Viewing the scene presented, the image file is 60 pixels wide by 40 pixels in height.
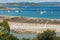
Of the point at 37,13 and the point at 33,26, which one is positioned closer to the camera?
the point at 33,26

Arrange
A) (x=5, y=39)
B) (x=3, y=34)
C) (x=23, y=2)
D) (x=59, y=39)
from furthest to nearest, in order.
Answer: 1. (x=23, y=2)
2. (x=59, y=39)
3. (x=3, y=34)
4. (x=5, y=39)

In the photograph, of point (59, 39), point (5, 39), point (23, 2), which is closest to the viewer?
point (5, 39)

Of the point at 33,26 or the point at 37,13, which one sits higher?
the point at 33,26

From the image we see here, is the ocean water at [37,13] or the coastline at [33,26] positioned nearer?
the coastline at [33,26]

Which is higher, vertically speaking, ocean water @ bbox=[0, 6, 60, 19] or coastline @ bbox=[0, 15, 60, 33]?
coastline @ bbox=[0, 15, 60, 33]

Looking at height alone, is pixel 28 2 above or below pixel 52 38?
below

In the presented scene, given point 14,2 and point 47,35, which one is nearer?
point 47,35

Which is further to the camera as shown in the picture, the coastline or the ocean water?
the ocean water

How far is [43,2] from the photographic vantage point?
127 metres

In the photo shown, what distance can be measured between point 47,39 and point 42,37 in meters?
0.36

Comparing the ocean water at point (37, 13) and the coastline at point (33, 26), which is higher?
the coastline at point (33, 26)

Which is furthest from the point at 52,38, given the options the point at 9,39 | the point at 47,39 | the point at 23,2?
the point at 23,2

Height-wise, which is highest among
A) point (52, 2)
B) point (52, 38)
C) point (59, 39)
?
point (52, 38)

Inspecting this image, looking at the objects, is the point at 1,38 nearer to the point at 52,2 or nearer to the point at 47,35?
the point at 47,35
